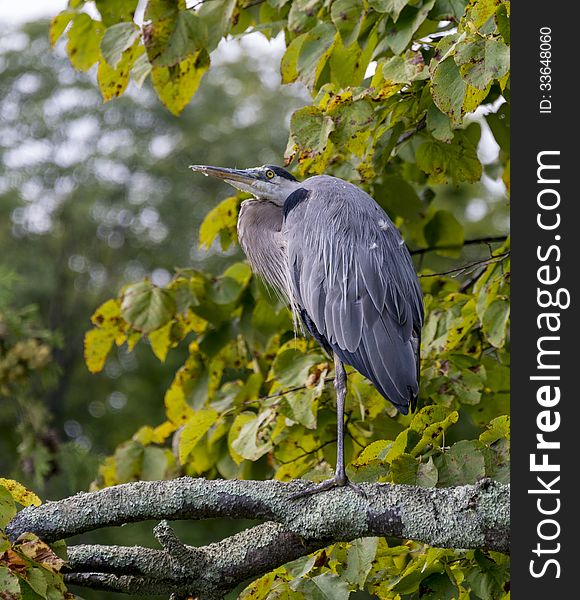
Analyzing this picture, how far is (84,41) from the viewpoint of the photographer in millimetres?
2879

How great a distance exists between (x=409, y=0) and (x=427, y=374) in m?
0.97

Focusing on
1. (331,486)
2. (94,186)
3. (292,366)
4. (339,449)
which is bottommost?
(331,486)

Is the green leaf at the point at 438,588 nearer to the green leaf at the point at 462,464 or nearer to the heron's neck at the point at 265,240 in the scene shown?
the green leaf at the point at 462,464

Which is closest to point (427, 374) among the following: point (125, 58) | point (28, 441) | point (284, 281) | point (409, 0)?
point (284, 281)

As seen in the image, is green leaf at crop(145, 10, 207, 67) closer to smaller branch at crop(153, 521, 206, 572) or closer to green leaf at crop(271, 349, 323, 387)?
green leaf at crop(271, 349, 323, 387)

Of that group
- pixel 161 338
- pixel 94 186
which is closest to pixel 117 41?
pixel 161 338

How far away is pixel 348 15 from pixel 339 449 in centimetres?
108

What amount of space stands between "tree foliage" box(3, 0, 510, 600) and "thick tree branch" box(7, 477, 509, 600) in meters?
0.09

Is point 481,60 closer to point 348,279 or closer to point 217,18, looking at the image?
point 348,279

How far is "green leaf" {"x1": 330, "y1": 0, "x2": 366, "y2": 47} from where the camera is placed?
236 centimetres

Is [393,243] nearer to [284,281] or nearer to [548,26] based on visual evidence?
[284,281]

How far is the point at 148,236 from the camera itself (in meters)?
9.78

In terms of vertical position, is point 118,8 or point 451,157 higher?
point 118,8

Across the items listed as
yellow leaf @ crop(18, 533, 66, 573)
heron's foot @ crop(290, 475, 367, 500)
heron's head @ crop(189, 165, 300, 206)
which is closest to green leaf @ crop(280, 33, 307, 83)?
heron's head @ crop(189, 165, 300, 206)
